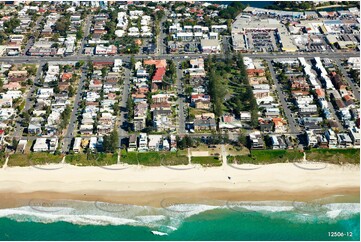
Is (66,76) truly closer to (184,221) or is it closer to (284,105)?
(284,105)

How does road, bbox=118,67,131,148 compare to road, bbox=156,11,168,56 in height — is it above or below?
below

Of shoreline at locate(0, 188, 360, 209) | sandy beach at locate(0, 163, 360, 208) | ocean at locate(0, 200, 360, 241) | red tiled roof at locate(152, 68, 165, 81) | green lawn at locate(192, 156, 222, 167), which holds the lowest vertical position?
ocean at locate(0, 200, 360, 241)

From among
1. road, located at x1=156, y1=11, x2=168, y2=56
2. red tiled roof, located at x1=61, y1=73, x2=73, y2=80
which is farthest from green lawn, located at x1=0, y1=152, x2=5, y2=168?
road, located at x1=156, y1=11, x2=168, y2=56

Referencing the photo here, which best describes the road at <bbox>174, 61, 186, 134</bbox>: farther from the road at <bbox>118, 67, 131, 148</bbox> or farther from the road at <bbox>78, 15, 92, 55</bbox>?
the road at <bbox>78, 15, 92, 55</bbox>

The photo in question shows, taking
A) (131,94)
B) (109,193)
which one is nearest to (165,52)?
(131,94)

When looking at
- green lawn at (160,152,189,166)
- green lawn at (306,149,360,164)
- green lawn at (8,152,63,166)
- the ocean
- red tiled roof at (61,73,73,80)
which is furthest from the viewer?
red tiled roof at (61,73,73,80)

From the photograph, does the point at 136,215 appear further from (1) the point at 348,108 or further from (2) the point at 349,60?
(2) the point at 349,60

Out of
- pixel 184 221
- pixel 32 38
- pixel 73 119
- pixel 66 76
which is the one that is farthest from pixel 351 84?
pixel 32 38
